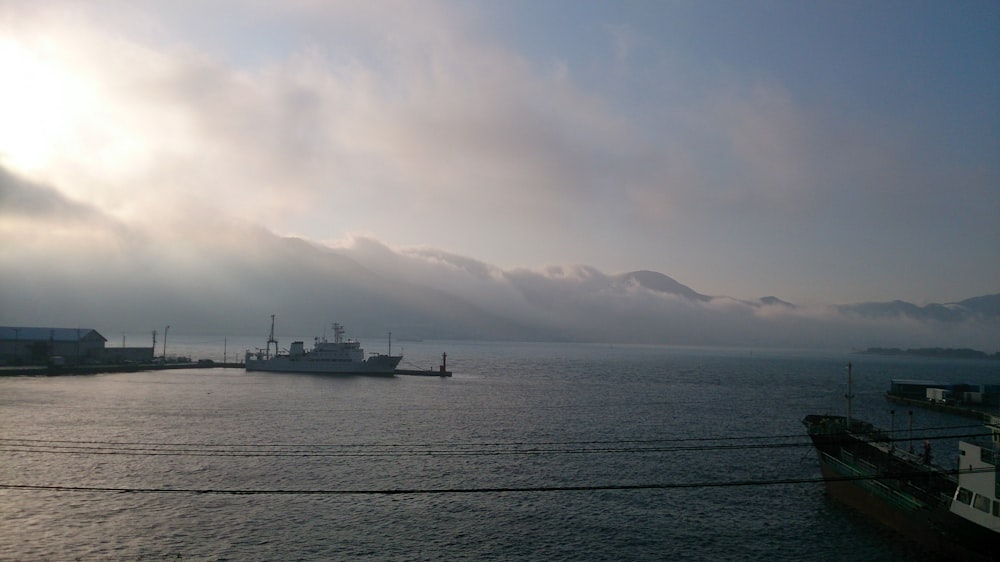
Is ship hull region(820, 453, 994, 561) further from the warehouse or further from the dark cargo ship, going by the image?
the warehouse

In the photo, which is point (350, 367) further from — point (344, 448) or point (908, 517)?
point (908, 517)

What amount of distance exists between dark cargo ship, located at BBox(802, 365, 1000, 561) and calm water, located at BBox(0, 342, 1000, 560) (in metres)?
1.17

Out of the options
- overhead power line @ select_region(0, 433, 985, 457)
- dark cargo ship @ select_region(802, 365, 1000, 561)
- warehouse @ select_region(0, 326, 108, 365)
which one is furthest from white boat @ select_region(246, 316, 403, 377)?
dark cargo ship @ select_region(802, 365, 1000, 561)

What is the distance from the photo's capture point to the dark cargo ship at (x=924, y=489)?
21.3 meters

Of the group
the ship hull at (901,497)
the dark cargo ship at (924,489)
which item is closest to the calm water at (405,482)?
the ship hull at (901,497)

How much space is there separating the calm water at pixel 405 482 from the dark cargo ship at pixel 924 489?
1171 mm

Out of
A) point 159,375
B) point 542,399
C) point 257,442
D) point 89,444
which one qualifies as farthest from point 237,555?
point 159,375

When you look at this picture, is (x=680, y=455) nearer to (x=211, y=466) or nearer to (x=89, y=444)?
(x=211, y=466)

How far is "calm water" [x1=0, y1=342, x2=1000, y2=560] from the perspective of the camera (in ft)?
74.8

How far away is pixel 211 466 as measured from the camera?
108 ft

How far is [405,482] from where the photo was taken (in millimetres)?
30766

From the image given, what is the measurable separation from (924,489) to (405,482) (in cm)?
2426

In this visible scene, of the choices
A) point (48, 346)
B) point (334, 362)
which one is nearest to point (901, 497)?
point (334, 362)

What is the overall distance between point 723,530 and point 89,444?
3798cm
